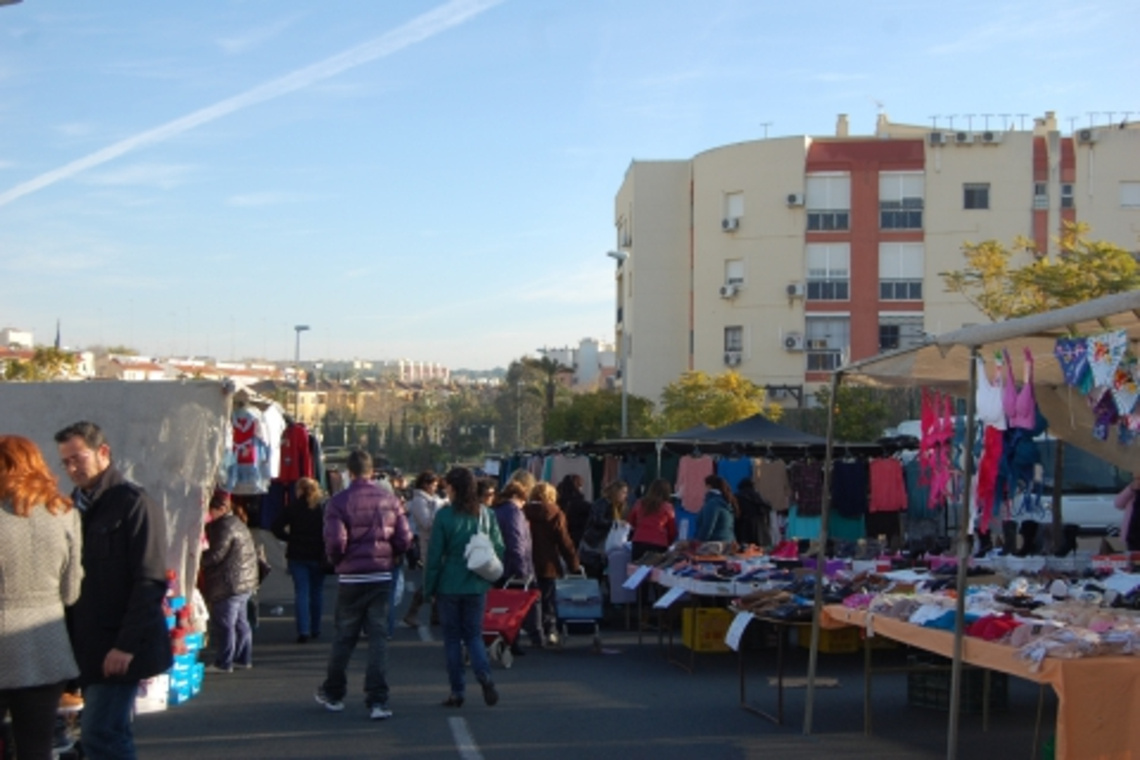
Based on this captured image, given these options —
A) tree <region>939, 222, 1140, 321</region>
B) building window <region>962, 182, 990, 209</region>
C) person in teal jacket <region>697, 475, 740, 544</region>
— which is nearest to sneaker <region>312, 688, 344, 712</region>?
person in teal jacket <region>697, 475, 740, 544</region>

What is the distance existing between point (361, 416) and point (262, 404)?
89.2 metres

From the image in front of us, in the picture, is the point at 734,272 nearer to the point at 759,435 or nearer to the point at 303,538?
the point at 759,435

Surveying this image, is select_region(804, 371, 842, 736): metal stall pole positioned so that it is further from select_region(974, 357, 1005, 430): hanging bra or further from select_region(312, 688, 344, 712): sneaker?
select_region(312, 688, 344, 712): sneaker

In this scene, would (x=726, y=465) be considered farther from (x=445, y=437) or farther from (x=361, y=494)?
(x=445, y=437)

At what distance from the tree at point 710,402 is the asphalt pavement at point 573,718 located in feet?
88.3

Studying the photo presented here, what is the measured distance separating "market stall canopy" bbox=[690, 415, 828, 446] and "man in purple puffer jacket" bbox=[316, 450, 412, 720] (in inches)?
379

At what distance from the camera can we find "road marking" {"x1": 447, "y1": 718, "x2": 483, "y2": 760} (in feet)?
27.7

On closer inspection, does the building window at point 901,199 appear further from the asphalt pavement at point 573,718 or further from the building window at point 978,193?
the asphalt pavement at point 573,718

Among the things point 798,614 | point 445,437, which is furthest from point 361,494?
point 445,437

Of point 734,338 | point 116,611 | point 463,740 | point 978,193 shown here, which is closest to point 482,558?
point 463,740

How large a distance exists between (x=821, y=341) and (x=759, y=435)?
29483 millimetres

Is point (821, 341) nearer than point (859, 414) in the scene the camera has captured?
No

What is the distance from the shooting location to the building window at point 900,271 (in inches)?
1848

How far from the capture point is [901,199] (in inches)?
1833
